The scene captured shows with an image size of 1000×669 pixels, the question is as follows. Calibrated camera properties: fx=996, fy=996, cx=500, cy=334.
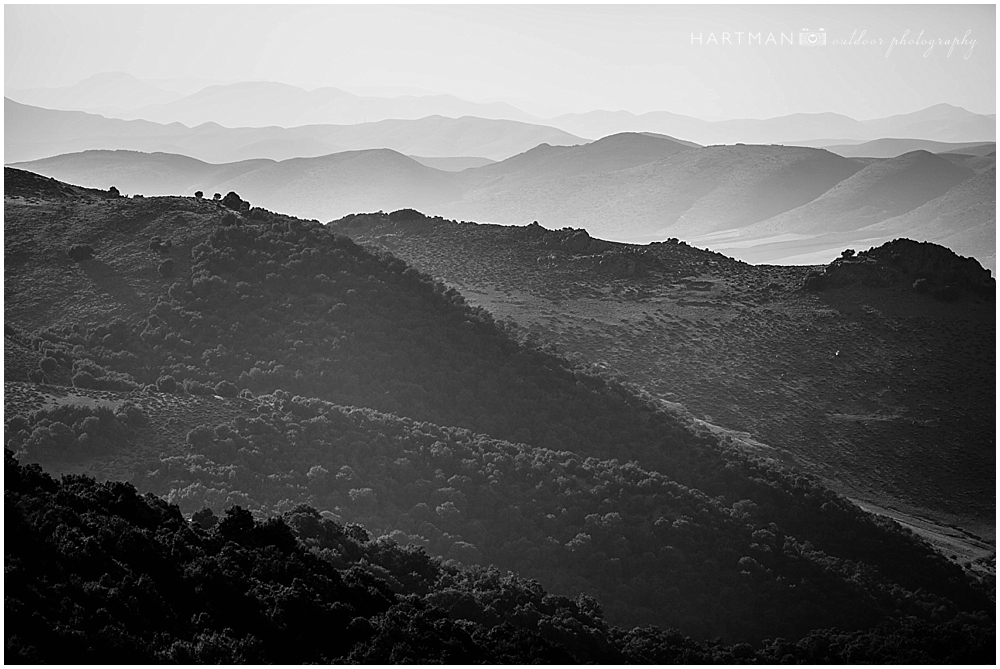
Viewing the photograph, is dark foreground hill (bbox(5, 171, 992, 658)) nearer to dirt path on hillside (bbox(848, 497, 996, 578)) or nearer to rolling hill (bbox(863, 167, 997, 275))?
dirt path on hillside (bbox(848, 497, 996, 578))

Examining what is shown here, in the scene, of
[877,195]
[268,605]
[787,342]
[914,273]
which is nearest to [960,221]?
[877,195]

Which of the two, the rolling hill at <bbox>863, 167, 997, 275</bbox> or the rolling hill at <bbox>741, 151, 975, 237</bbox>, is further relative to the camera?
the rolling hill at <bbox>741, 151, 975, 237</bbox>

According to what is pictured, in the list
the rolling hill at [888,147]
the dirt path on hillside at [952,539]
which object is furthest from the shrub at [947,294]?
the rolling hill at [888,147]

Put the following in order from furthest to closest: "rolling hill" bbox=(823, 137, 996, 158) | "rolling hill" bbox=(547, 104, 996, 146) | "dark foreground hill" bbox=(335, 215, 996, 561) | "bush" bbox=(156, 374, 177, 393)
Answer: "rolling hill" bbox=(823, 137, 996, 158), "rolling hill" bbox=(547, 104, 996, 146), "dark foreground hill" bbox=(335, 215, 996, 561), "bush" bbox=(156, 374, 177, 393)

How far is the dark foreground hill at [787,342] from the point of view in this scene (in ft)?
102

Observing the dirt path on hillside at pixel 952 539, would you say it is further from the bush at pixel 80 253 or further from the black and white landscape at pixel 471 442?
the bush at pixel 80 253

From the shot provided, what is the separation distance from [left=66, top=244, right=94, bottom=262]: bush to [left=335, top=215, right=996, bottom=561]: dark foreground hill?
1401cm

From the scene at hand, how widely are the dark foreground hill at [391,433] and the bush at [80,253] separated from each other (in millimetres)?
60

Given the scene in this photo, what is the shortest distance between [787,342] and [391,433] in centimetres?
1937

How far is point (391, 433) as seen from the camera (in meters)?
22.7

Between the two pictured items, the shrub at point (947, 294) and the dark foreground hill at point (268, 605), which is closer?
the dark foreground hill at point (268, 605)

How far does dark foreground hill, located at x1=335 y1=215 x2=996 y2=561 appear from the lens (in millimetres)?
30953

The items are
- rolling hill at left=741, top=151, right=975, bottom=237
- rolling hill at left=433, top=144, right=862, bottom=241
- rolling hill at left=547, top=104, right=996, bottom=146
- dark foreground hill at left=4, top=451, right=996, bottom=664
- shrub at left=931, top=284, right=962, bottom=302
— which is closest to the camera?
dark foreground hill at left=4, top=451, right=996, bottom=664

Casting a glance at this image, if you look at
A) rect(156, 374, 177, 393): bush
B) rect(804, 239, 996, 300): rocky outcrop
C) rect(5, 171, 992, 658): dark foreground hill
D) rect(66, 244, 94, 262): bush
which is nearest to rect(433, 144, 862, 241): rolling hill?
rect(804, 239, 996, 300): rocky outcrop
